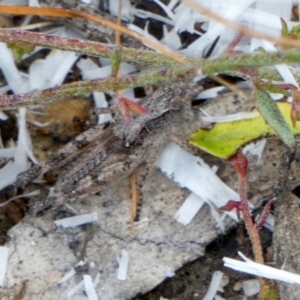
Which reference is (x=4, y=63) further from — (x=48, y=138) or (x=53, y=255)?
(x=53, y=255)

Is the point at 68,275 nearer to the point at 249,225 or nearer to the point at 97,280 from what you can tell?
the point at 97,280

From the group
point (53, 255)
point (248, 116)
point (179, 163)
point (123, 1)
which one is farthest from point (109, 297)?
point (123, 1)

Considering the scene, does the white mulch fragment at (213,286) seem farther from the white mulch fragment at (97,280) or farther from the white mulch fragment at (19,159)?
the white mulch fragment at (19,159)

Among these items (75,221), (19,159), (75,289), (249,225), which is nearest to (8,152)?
(19,159)

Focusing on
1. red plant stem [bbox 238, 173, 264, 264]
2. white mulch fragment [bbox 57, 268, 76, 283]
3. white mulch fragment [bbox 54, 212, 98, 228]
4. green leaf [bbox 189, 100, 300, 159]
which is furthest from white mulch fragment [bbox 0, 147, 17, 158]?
red plant stem [bbox 238, 173, 264, 264]

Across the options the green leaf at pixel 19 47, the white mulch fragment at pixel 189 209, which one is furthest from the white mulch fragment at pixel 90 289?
the green leaf at pixel 19 47
